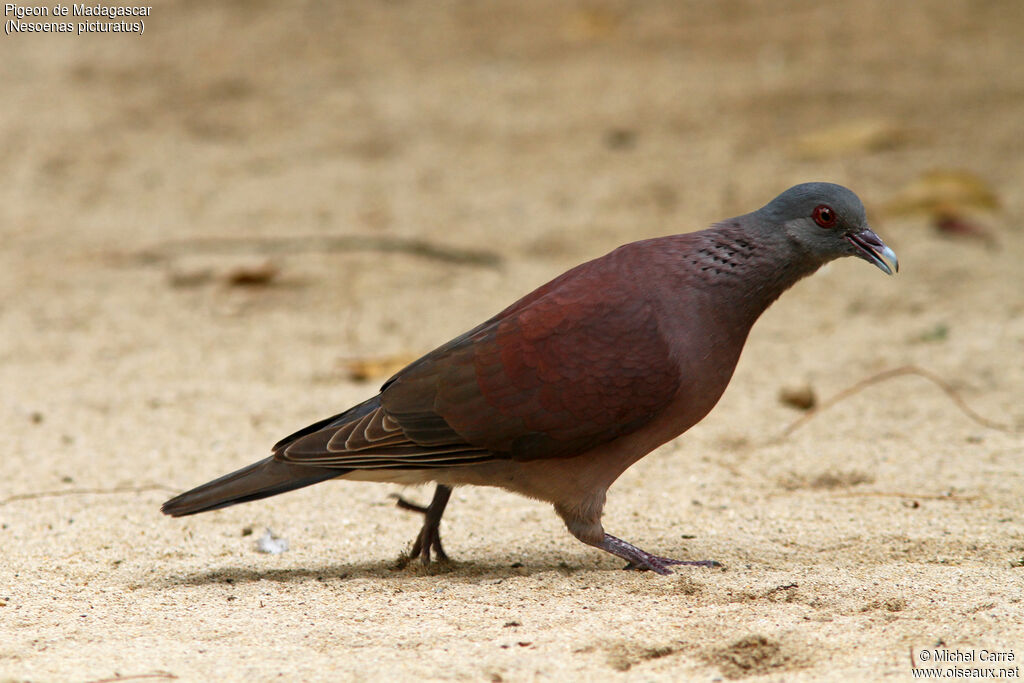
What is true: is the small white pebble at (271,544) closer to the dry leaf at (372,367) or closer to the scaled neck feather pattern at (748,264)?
the scaled neck feather pattern at (748,264)

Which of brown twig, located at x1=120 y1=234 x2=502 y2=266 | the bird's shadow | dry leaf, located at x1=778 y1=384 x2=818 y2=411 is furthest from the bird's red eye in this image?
brown twig, located at x1=120 y1=234 x2=502 y2=266

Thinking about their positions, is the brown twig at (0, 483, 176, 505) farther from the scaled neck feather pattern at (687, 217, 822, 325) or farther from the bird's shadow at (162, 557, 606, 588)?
the scaled neck feather pattern at (687, 217, 822, 325)

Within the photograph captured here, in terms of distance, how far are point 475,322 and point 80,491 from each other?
2.71 m

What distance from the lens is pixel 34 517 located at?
395 centimetres

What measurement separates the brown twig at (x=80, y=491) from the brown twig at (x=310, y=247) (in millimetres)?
3240

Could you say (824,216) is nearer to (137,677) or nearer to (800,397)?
(800,397)

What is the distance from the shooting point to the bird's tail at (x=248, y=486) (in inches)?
135

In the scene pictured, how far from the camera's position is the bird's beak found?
11.3 feet

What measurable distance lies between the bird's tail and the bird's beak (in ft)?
5.40

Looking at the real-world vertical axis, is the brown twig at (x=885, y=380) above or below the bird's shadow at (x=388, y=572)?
above

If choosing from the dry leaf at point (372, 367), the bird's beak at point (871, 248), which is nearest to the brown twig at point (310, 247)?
the dry leaf at point (372, 367)

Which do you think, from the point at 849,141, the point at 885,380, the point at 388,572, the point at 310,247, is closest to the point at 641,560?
the point at 388,572

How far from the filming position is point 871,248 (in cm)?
346

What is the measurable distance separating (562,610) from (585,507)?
1.33 ft
